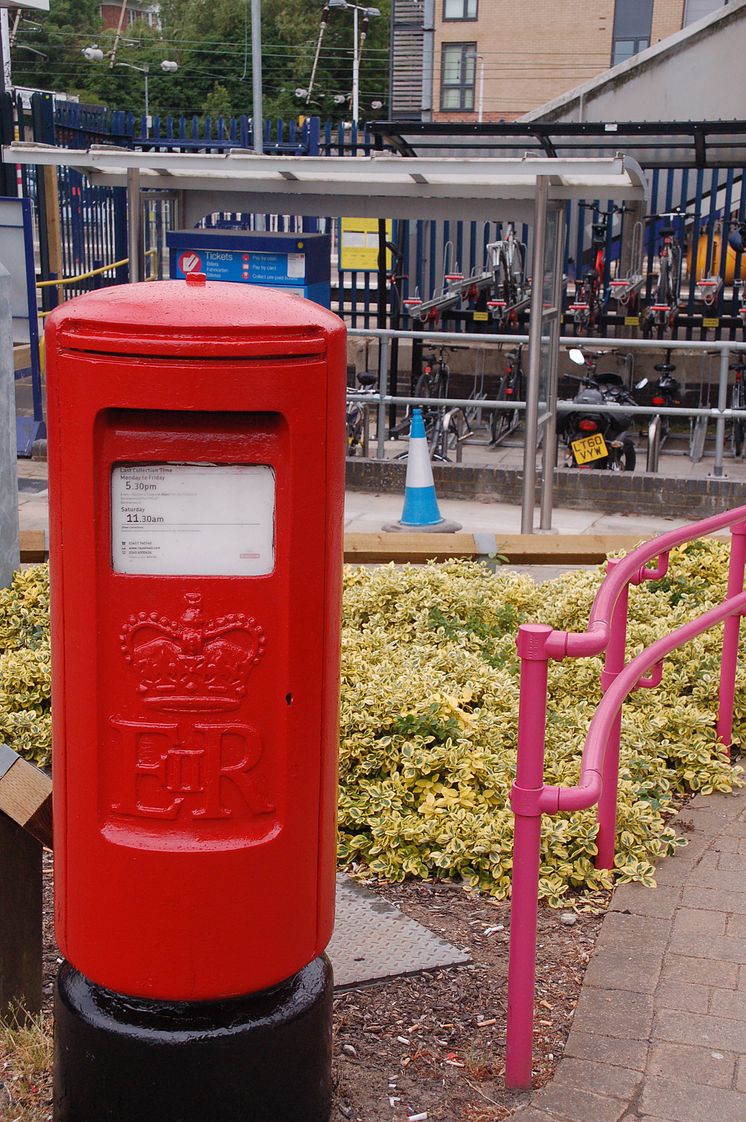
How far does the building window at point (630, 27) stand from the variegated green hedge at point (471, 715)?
52573 millimetres

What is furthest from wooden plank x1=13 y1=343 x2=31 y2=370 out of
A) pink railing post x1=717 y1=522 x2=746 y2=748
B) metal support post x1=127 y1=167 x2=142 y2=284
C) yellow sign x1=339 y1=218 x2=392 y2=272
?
pink railing post x1=717 y1=522 x2=746 y2=748

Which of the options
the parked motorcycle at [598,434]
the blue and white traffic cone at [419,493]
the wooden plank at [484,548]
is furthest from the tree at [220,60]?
the wooden plank at [484,548]

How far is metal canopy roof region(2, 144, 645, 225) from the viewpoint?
28.4 feet

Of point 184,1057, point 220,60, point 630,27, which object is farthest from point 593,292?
point 220,60

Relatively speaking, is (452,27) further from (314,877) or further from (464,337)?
(314,877)

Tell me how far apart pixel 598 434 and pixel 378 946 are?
9.39 metres

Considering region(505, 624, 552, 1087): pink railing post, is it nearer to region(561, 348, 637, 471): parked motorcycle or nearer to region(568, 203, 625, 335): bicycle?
region(561, 348, 637, 471): parked motorcycle

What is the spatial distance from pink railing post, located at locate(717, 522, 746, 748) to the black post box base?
2634mm

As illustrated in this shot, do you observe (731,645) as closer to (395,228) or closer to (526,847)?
(526,847)

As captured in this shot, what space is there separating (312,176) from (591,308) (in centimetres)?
593

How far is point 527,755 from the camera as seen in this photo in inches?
114

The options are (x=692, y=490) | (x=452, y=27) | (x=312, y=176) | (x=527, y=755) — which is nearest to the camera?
(x=527, y=755)

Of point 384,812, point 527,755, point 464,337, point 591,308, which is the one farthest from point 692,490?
point 527,755

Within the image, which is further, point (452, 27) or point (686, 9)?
point (452, 27)
